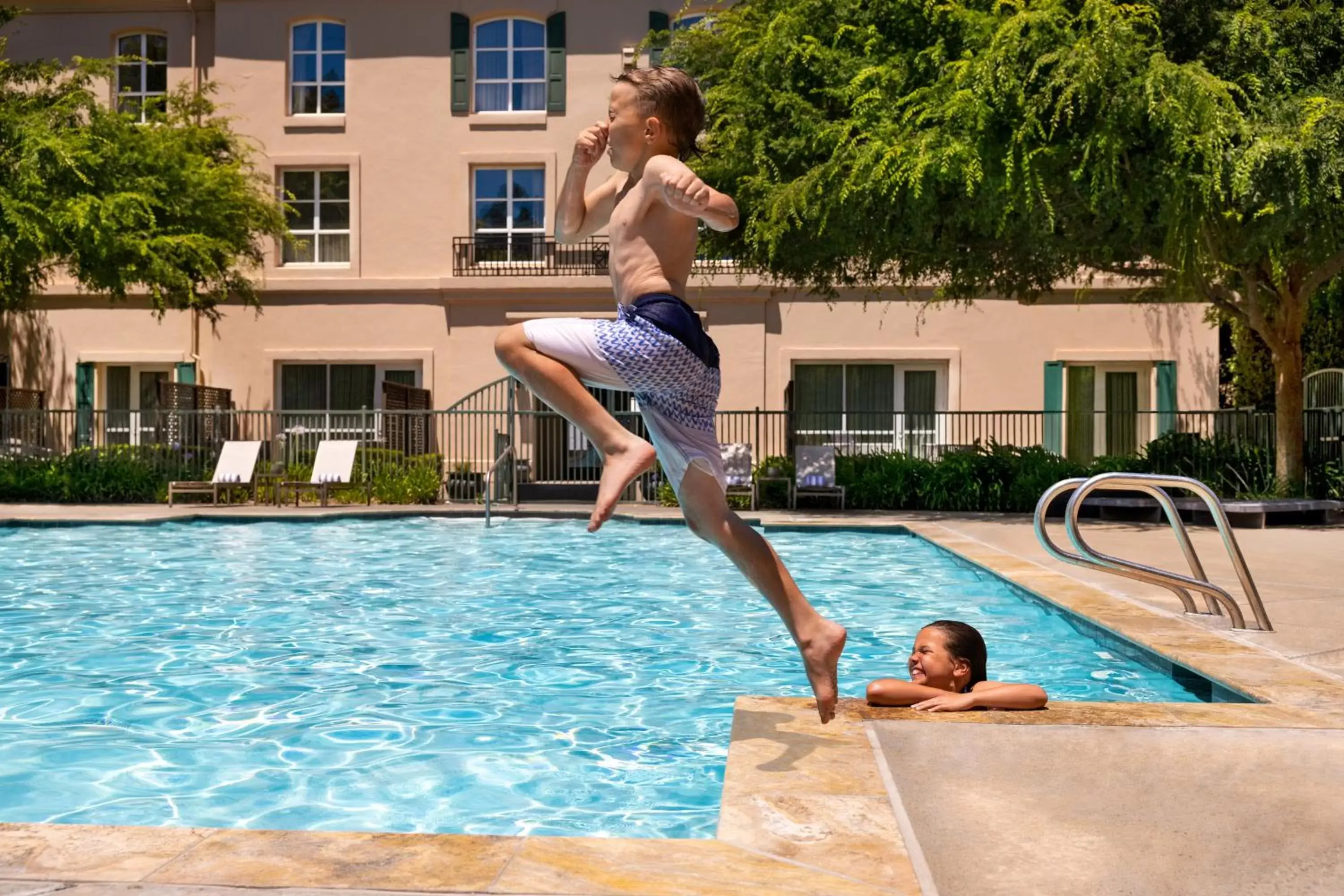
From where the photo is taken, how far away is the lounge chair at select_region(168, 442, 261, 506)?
59.9 feet

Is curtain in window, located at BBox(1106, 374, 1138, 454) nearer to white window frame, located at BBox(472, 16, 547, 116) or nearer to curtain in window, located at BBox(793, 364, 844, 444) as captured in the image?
curtain in window, located at BBox(793, 364, 844, 444)

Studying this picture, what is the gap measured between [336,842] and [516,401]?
22.4 m

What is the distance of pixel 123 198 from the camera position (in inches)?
714

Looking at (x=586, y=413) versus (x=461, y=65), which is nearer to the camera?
(x=586, y=413)

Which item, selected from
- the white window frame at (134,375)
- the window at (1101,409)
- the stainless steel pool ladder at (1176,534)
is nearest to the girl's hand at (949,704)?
the stainless steel pool ladder at (1176,534)

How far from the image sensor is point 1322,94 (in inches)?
546

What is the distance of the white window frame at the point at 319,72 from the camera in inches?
967

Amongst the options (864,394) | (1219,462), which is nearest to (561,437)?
(864,394)

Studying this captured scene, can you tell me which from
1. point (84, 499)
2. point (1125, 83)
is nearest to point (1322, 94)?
point (1125, 83)

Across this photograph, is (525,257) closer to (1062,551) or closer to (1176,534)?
(1062,551)

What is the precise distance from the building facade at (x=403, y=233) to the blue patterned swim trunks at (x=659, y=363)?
65.4ft

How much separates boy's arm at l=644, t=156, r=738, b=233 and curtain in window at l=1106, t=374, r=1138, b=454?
19156 mm

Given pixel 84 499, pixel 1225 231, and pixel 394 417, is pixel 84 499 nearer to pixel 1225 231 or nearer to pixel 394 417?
pixel 394 417

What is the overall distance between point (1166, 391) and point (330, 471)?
1462cm
